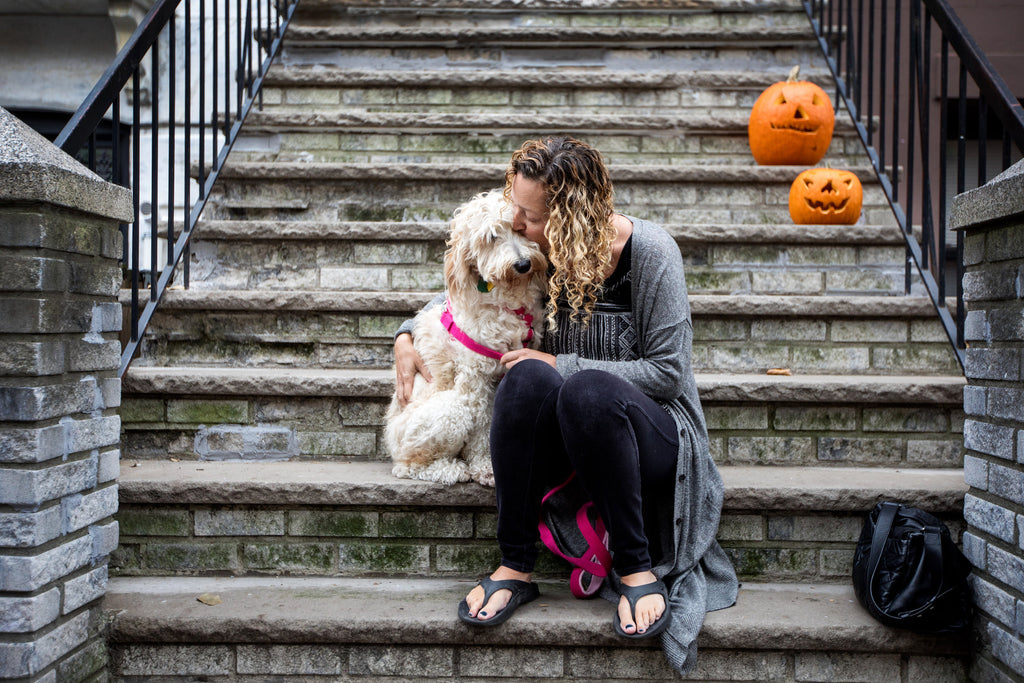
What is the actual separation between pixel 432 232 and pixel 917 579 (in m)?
2.32

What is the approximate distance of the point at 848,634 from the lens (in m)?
2.05

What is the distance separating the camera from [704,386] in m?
2.71

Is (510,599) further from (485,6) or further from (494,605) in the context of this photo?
(485,6)

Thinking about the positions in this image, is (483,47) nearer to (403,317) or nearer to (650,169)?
(650,169)

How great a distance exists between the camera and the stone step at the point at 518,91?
184 inches

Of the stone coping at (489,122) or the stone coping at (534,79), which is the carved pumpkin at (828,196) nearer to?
the stone coping at (489,122)

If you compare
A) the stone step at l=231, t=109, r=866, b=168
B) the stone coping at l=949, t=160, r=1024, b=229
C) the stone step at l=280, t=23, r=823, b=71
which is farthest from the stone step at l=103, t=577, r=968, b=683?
the stone step at l=280, t=23, r=823, b=71

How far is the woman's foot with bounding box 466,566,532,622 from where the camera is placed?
80.7 inches

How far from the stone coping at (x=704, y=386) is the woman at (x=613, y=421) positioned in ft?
1.77

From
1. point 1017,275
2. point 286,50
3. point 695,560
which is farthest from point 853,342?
point 286,50

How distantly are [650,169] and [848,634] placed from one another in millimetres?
2490

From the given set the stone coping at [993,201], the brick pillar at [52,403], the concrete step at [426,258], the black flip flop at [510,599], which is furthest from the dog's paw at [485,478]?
the stone coping at [993,201]

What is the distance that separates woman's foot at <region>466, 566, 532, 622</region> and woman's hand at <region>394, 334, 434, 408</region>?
687 mm

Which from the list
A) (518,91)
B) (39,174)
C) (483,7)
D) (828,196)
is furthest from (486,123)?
(39,174)
